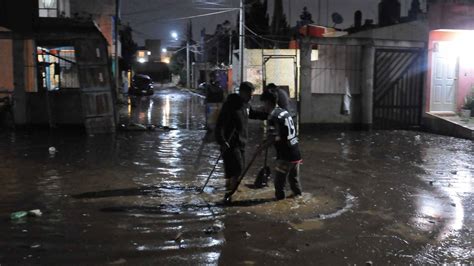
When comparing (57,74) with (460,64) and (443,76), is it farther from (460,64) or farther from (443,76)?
(460,64)

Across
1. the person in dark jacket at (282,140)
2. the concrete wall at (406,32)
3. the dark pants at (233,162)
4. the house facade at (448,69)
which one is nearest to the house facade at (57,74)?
the concrete wall at (406,32)

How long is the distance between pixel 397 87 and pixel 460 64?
234 cm

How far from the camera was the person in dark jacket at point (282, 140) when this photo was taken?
7484 mm

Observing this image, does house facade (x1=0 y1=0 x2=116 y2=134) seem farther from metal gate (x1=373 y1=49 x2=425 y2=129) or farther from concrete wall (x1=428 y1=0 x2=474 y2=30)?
concrete wall (x1=428 y1=0 x2=474 y2=30)

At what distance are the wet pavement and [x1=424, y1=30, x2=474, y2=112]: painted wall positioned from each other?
5.55m

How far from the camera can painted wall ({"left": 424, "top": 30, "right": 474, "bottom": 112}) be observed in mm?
17828

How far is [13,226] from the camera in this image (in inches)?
248

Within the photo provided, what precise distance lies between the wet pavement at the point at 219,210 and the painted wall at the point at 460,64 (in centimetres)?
555

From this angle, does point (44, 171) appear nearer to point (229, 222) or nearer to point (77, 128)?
point (229, 222)

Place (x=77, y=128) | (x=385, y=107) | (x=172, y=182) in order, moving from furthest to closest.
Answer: (x=385, y=107)
(x=77, y=128)
(x=172, y=182)

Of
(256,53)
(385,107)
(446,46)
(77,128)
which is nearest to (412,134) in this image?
(385,107)

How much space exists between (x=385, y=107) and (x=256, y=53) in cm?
1118

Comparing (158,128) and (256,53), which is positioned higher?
(256,53)

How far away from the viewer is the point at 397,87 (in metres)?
17.9
